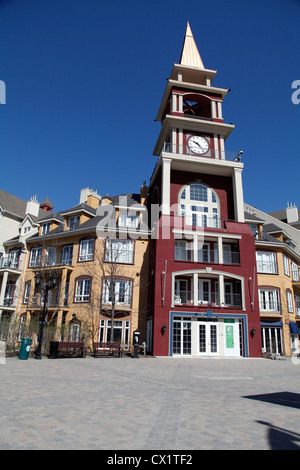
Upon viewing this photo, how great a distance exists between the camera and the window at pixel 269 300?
3023cm

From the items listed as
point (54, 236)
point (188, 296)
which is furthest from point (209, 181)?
point (54, 236)

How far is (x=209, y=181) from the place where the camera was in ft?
104

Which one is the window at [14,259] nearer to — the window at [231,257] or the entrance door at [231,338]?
the window at [231,257]

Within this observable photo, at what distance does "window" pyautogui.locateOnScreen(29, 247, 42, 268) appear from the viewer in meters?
32.7

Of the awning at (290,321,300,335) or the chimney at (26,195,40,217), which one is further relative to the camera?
the chimney at (26,195,40,217)

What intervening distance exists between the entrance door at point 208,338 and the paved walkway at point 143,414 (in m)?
14.5

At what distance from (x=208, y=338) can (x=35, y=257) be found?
60.1ft

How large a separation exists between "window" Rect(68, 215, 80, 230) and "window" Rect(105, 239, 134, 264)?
16.0 feet

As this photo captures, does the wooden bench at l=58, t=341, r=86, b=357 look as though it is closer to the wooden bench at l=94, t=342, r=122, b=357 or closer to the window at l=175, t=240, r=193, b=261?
the wooden bench at l=94, t=342, r=122, b=357

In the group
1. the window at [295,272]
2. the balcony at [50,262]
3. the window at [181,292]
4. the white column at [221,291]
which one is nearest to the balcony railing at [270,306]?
the window at [295,272]

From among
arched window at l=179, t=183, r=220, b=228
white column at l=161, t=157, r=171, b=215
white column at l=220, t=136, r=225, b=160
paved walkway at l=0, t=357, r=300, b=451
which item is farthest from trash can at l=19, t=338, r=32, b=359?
white column at l=220, t=136, r=225, b=160

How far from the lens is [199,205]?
30719 mm

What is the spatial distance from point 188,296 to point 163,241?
4892 mm
